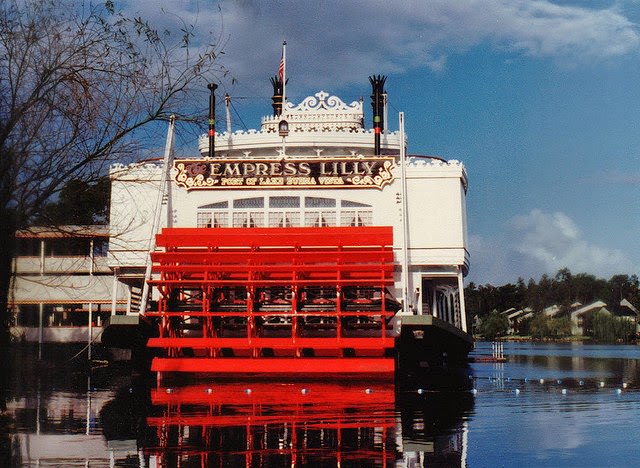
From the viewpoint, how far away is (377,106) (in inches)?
871

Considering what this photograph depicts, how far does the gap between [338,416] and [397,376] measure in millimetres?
8004

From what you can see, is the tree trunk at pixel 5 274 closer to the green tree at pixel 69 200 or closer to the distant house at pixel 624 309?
the green tree at pixel 69 200

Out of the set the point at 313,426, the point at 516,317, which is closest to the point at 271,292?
the point at 313,426

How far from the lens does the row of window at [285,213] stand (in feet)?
67.9

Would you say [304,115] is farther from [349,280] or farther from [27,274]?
[27,274]

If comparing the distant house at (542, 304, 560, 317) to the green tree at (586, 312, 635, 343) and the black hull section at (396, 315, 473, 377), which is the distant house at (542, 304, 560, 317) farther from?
the black hull section at (396, 315, 473, 377)

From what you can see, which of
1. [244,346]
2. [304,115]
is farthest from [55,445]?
[304,115]

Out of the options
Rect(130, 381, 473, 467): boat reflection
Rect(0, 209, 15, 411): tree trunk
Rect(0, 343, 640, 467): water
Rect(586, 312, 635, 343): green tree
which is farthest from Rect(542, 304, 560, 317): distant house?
Rect(0, 209, 15, 411): tree trunk

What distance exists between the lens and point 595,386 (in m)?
17.2

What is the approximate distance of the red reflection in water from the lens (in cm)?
752

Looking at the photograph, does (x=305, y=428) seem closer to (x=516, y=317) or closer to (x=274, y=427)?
(x=274, y=427)

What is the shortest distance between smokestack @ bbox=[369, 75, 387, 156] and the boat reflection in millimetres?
8179

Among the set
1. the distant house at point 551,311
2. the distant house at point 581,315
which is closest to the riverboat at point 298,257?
the distant house at point 581,315

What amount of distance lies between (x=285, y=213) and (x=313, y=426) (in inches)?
452
